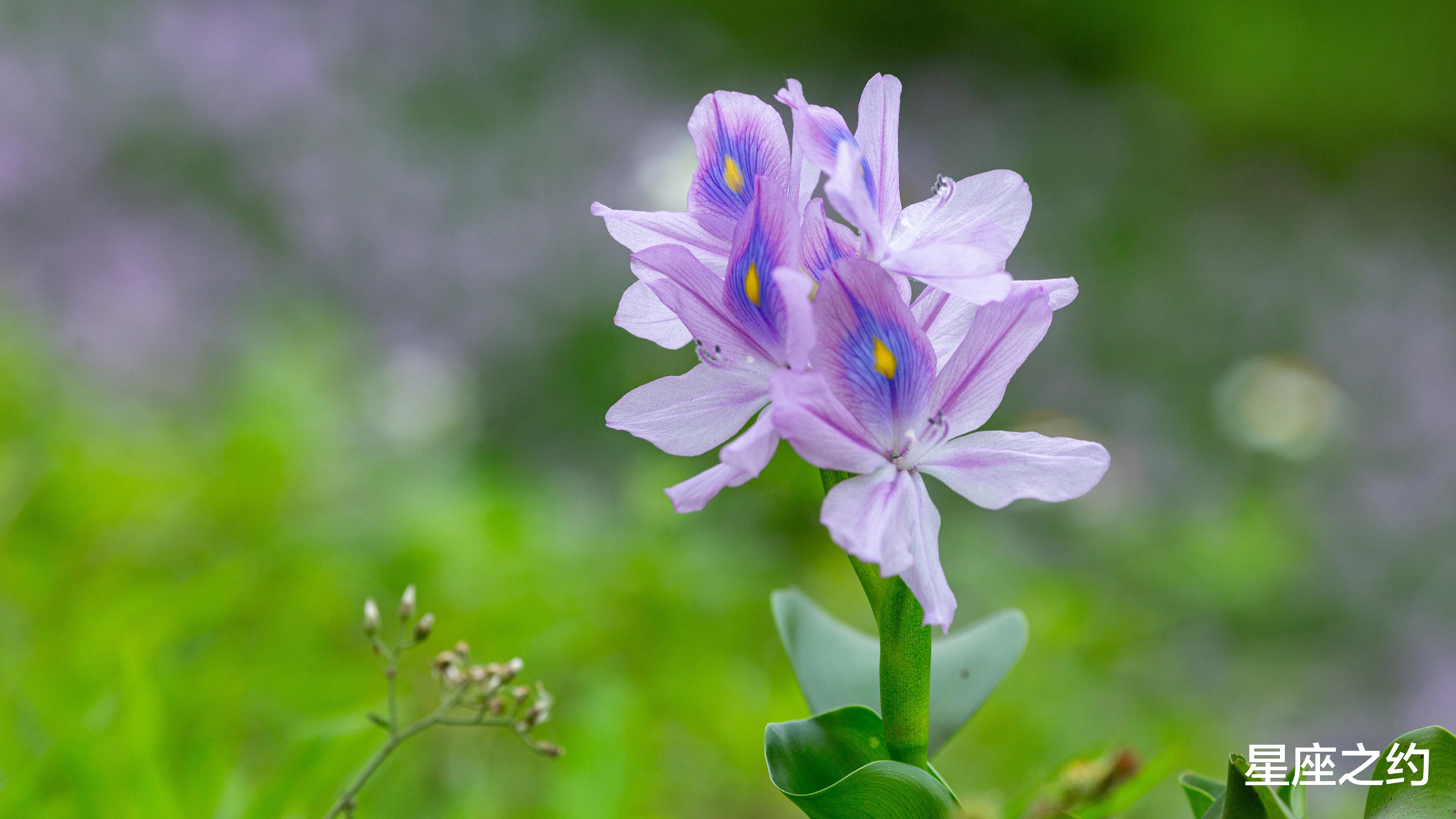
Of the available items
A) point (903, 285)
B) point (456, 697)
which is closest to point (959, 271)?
point (903, 285)

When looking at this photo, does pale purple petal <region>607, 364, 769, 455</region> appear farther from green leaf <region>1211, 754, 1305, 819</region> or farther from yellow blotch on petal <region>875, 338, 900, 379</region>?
green leaf <region>1211, 754, 1305, 819</region>

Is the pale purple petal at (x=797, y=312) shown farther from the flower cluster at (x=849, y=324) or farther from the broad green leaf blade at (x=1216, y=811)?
the broad green leaf blade at (x=1216, y=811)

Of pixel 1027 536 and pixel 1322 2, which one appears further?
pixel 1322 2

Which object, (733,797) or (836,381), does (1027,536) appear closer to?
(733,797)

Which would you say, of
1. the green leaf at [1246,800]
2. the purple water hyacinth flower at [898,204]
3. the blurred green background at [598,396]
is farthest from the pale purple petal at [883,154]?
the blurred green background at [598,396]

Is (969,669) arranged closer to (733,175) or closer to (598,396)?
(733,175)

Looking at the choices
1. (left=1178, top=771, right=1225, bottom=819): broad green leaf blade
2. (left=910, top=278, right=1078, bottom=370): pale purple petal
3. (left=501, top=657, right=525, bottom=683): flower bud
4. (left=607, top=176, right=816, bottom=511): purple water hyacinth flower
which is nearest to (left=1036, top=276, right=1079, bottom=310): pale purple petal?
(left=910, top=278, right=1078, bottom=370): pale purple petal

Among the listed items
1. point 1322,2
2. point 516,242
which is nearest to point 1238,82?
point 1322,2
